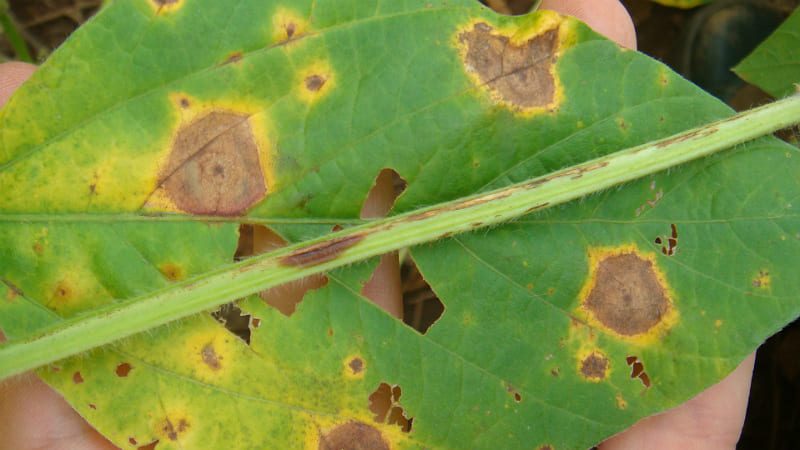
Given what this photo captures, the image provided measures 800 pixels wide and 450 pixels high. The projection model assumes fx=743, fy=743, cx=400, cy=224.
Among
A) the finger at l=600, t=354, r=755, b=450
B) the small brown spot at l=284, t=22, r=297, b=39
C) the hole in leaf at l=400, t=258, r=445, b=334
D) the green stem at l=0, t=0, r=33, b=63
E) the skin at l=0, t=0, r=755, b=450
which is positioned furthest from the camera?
the green stem at l=0, t=0, r=33, b=63

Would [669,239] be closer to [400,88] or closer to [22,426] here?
[400,88]

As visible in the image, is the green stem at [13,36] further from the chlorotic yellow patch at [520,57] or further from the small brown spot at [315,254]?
the chlorotic yellow patch at [520,57]

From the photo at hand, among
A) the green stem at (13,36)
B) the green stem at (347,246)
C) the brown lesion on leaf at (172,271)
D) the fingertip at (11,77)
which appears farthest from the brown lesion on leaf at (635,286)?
the green stem at (13,36)

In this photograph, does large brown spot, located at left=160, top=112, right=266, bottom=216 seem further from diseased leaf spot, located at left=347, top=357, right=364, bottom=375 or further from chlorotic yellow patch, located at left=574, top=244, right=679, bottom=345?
chlorotic yellow patch, located at left=574, top=244, right=679, bottom=345

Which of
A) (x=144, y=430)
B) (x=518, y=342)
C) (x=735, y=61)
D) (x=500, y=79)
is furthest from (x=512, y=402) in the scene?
(x=735, y=61)

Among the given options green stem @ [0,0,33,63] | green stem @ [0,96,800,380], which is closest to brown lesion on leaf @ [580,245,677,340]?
green stem @ [0,96,800,380]
